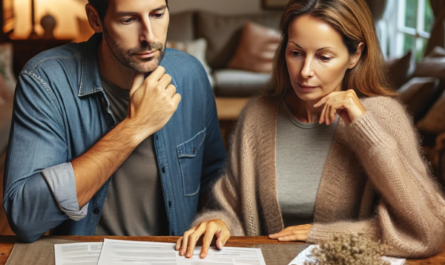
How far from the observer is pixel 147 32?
1.33 meters

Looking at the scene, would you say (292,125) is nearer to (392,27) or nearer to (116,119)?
(116,119)

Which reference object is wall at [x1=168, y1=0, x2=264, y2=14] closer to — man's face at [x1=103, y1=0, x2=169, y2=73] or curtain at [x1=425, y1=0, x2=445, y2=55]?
curtain at [x1=425, y1=0, x2=445, y2=55]

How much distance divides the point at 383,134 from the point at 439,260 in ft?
1.03

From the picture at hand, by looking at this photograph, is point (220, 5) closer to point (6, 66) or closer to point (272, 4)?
point (272, 4)

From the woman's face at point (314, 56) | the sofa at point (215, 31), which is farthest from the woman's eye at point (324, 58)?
the sofa at point (215, 31)

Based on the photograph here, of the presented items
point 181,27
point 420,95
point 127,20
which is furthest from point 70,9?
point 127,20

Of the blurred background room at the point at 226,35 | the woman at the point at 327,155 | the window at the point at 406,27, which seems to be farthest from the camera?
the window at the point at 406,27

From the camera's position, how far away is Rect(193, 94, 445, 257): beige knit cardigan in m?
1.19

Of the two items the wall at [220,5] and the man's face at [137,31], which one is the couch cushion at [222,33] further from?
the man's face at [137,31]

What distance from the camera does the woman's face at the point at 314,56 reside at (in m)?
1.32

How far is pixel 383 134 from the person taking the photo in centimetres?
125

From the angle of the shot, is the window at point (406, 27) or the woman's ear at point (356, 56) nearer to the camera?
the woman's ear at point (356, 56)

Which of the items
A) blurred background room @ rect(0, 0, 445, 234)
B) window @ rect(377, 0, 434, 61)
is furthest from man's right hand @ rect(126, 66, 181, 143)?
window @ rect(377, 0, 434, 61)

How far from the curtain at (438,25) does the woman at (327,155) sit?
2.65 meters
